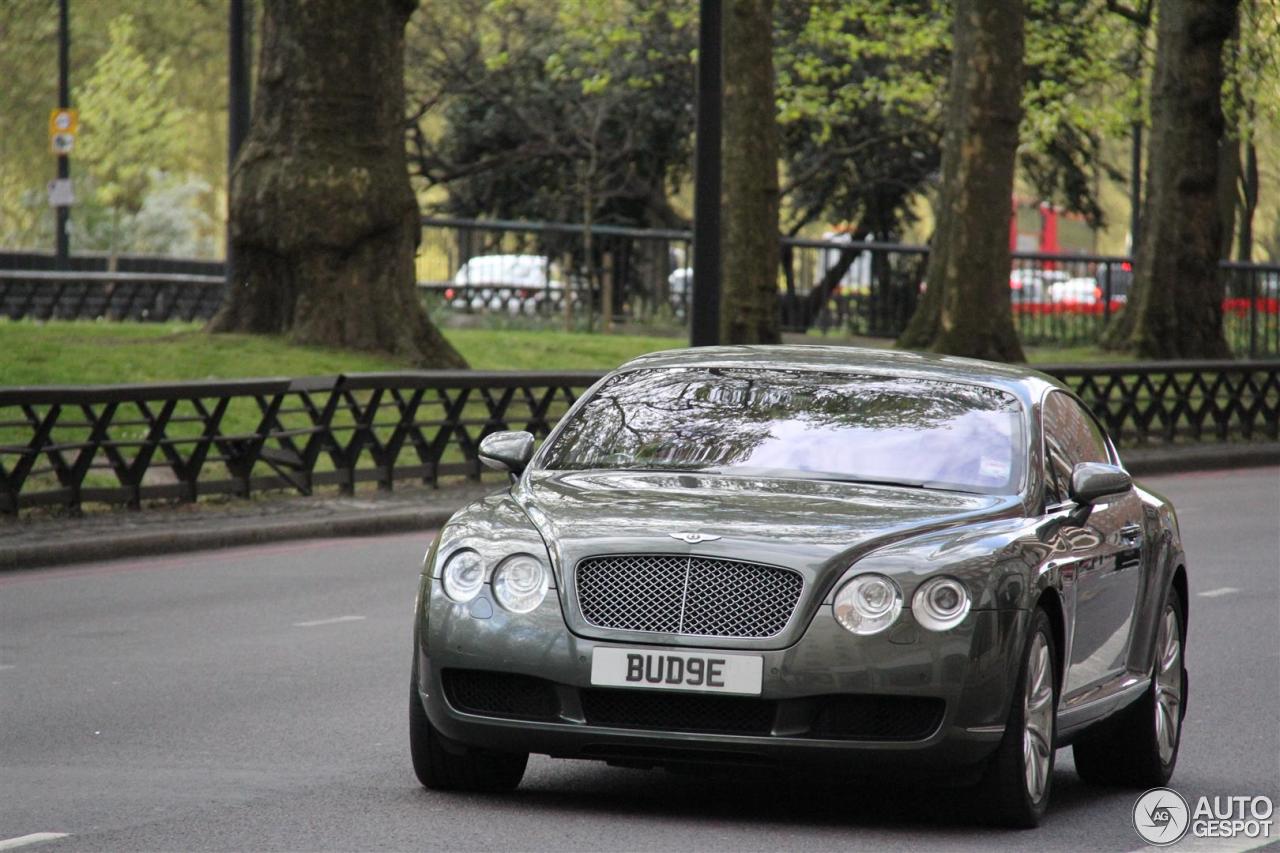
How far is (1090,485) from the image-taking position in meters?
7.57

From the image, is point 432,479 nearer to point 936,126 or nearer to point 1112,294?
point 1112,294

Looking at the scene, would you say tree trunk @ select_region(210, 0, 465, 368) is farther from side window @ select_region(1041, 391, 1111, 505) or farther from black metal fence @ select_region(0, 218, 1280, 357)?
side window @ select_region(1041, 391, 1111, 505)

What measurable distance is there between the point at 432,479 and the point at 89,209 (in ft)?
146

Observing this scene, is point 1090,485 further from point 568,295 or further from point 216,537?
point 568,295

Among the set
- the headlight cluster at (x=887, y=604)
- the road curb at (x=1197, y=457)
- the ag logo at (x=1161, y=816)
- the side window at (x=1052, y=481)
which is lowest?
the road curb at (x=1197, y=457)

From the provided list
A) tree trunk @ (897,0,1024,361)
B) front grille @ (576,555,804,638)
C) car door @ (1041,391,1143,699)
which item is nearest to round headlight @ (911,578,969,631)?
front grille @ (576,555,804,638)

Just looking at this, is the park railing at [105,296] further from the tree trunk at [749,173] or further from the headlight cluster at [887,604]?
the headlight cluster at [887,604]

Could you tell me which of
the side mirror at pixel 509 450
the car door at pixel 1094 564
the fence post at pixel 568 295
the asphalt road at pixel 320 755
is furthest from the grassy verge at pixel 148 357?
the car door at pixel 1094 564

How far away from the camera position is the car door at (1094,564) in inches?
294

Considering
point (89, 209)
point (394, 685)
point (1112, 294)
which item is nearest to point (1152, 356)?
point (1112, 294)

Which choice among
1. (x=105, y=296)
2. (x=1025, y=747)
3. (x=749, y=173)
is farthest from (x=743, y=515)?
(x=105, y=296)

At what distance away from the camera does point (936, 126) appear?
45.2 metres

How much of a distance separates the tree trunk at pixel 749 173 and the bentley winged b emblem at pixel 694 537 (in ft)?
64.3

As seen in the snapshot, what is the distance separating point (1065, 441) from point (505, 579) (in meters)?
2.36
